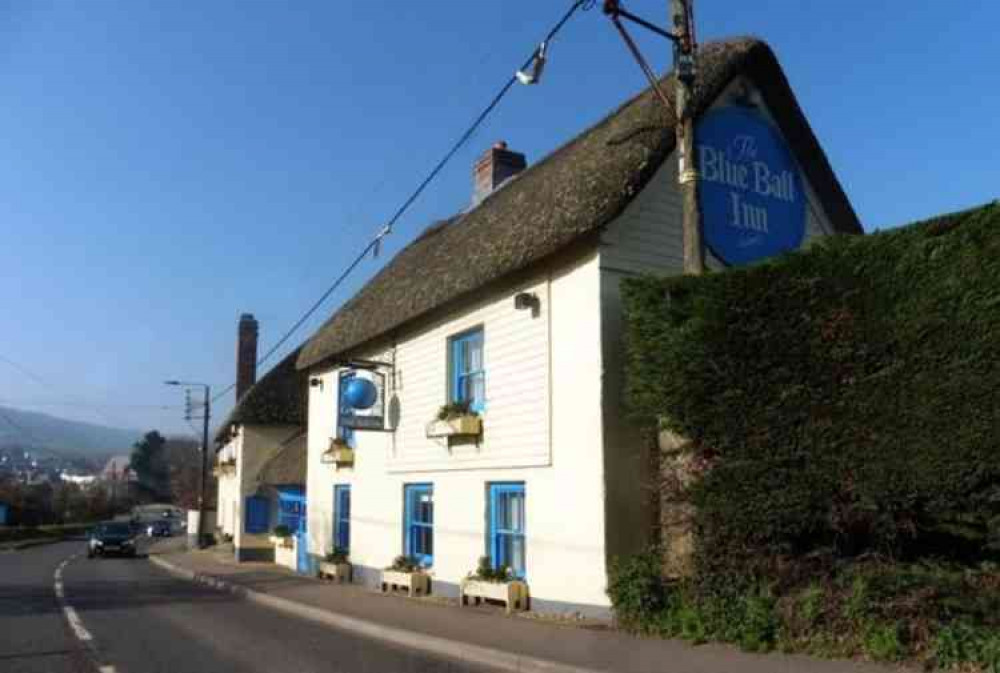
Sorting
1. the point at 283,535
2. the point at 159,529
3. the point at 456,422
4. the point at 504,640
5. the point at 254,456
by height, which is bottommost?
the point at 159,529

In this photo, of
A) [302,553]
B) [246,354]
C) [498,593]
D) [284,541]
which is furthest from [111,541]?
[498,593]

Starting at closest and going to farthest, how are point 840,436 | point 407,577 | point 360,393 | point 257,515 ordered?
1. point 840,436
2. point 407,577
3. point 360,393
4. point 257,515

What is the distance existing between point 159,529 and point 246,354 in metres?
44.1

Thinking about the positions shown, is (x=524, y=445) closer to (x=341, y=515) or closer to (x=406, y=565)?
(x=406, y=565)

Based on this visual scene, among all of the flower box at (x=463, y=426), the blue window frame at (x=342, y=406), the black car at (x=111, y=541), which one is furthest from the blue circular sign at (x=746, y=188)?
the black car at (x=111, y=541)

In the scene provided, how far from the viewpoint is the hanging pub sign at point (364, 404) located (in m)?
17.7

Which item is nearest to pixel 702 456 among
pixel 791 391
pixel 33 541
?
pixel 791 391

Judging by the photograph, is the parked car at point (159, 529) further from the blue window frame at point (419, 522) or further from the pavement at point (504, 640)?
the blue window frame at point (419, 522)

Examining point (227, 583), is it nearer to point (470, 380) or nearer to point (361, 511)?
point (361, 511)

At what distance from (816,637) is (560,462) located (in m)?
4.69

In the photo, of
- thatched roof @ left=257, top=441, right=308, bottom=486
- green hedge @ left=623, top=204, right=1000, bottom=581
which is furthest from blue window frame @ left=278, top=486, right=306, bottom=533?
green hedge @ left=623, top=204, right=1000, bottom=581

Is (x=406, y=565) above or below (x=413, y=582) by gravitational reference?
above

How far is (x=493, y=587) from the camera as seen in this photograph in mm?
13945

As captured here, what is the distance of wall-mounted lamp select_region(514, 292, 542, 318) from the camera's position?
1391 cm
